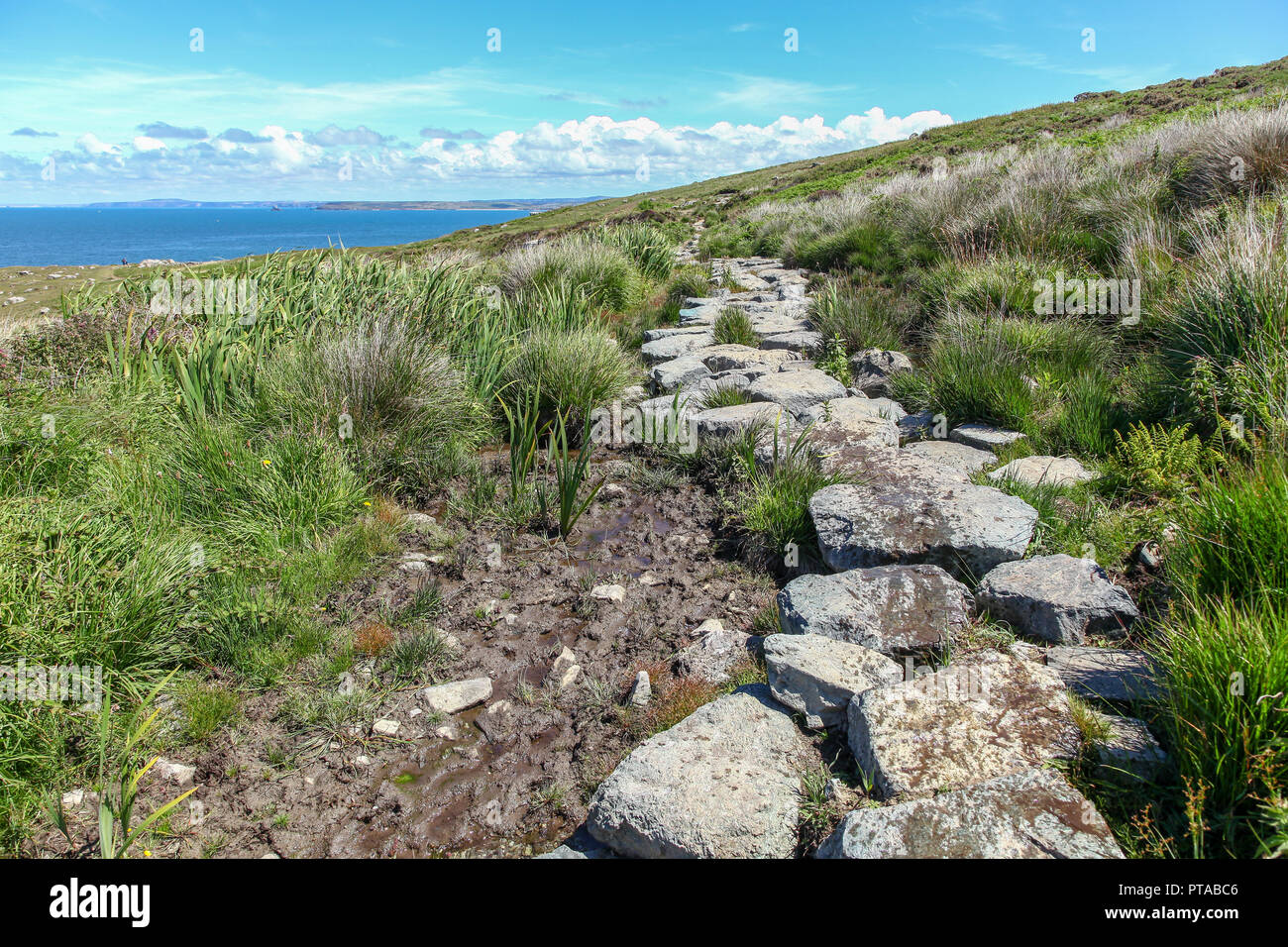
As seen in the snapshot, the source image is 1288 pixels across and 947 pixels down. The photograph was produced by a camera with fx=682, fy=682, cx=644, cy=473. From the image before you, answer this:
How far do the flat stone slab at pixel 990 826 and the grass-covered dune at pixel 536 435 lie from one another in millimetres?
134

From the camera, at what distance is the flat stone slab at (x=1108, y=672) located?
1.96 metres

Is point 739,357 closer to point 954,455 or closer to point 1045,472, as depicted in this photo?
point 954,455

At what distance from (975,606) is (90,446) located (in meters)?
4.02

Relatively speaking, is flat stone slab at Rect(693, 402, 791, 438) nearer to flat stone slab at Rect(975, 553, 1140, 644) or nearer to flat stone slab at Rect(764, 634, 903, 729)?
flat stone slab at Rect(975, 553, 1140, 644)

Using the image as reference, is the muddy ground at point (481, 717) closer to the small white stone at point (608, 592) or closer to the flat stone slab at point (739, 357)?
the small white stone at point (608, 592)

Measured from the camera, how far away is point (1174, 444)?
9.70ft

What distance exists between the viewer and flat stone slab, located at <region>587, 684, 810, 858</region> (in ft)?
5.93

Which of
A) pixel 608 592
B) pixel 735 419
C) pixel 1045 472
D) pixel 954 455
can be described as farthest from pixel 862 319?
pixel 608 592

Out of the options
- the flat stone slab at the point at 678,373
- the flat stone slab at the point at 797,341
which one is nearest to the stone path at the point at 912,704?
the flat stone slab at the point at 678,373

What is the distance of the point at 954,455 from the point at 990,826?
8.68 ft

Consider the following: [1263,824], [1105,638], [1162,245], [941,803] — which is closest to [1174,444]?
[1105,638]

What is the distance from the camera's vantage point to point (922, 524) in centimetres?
297

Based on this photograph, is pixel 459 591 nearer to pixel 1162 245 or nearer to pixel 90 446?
pixel 90 446

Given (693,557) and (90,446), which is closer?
(90,446)
